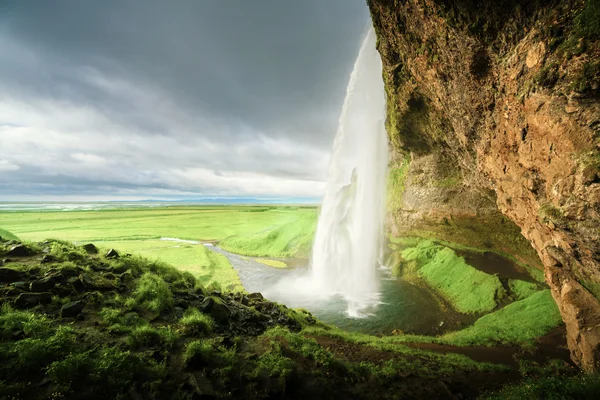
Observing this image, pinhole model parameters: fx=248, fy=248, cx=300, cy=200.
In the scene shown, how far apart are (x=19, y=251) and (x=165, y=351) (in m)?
12.1

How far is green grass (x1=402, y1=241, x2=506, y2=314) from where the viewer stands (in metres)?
20.0

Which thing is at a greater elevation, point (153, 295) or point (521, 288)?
point (153, 295)

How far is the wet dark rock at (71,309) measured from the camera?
9.55 meters

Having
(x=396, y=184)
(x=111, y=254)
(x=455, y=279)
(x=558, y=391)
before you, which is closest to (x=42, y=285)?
(x=111, y=254)

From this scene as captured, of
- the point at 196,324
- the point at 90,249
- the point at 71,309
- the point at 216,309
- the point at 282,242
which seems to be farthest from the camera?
the point at 282,242

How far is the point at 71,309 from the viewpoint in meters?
9.71

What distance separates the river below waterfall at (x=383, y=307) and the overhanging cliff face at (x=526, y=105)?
7988 millimetres

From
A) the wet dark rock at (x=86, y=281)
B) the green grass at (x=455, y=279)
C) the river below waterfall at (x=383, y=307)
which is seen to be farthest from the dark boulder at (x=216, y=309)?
the green grass at (x=455, y=279)

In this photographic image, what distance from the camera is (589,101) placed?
8.30 m

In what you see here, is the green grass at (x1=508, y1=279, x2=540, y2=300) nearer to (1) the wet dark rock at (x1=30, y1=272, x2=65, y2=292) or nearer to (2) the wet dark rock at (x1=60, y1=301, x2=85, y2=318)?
(2) the wet dark rock at (x1=60, y1=301, x2=85, y2=318)

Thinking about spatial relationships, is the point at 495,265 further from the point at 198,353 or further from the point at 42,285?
the point at 42,285

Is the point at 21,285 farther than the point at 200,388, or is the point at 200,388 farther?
the point at 21,285

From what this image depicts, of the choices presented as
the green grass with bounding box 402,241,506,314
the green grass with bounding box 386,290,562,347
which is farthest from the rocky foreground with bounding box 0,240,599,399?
the green grass with bounding box 402,241,506,314

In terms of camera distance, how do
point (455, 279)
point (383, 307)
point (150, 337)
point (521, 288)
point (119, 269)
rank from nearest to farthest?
point (150, 337) → point (119, 269) → point (521, 288) → point (383, 307) → point (455, 279)
